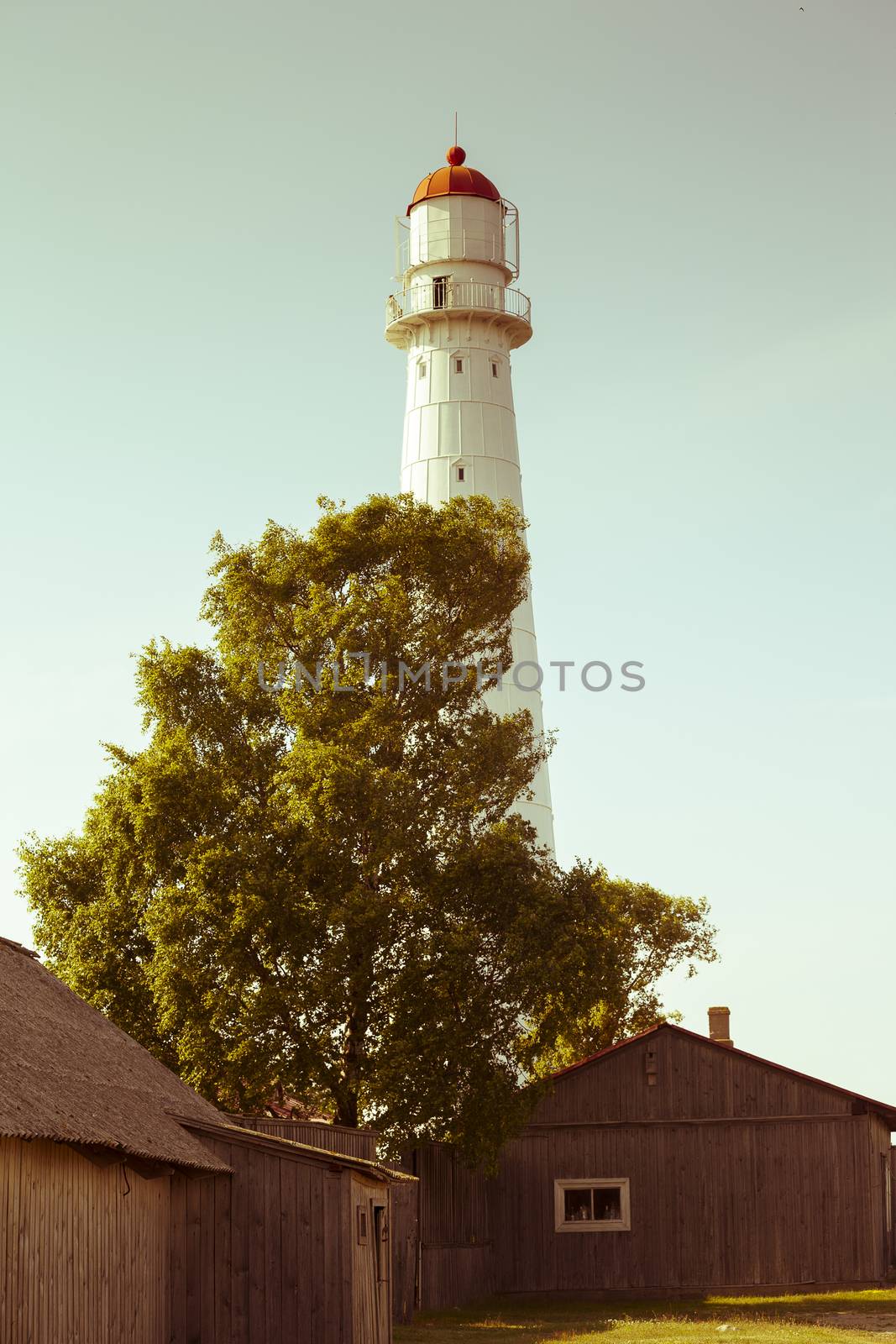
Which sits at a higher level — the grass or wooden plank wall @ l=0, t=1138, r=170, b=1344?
wooden plank wall @ l=0, t=1138, r=170, b=1344

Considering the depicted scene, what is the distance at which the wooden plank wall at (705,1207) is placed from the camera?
34.9 metres

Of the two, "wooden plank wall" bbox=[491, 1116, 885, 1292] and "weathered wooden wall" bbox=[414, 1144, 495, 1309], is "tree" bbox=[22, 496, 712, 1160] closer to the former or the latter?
"weathered wooden wall" bbox=[414, 1144, 495, 1309]

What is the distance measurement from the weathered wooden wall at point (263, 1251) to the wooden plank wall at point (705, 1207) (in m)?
13.6

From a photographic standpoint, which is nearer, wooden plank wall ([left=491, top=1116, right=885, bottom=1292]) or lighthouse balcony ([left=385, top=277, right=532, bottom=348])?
wooden plank wall ([left=491, top=1116, right=885, bottom=1292])

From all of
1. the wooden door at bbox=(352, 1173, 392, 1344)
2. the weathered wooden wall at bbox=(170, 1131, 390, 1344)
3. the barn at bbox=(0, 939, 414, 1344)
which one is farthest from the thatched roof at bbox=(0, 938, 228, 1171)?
the wooden door at bbox=(352, 1173, 392, 1344)

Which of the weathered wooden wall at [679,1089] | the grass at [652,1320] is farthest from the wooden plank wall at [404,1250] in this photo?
the weathered wooden wall at [679,1089]

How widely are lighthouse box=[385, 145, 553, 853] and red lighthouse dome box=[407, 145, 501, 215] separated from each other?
42mm

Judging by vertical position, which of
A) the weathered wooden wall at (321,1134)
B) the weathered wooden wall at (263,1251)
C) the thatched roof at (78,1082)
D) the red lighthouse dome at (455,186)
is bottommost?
the weathered wooden wall at (263,1251)

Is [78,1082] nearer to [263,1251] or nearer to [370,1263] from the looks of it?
[263,1251]

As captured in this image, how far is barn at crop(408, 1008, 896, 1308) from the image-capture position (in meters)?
34.9

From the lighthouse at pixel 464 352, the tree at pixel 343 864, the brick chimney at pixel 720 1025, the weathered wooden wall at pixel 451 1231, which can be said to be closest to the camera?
the tree at pixel 343 864

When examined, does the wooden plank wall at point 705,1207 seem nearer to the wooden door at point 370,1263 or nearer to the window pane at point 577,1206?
the window pane at point 577,1206

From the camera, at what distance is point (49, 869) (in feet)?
112

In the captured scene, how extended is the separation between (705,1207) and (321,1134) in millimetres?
11073
